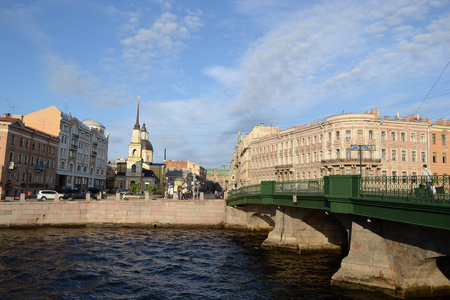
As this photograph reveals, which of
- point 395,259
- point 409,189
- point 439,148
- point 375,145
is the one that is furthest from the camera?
point 439,148

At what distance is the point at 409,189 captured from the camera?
42.0 feet

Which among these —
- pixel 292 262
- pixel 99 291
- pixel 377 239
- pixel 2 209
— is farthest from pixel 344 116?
pixel 2 209

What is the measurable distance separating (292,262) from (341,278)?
6.60 m

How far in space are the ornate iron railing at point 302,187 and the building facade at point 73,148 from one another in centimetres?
5459

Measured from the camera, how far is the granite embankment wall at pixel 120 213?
37.9 metres

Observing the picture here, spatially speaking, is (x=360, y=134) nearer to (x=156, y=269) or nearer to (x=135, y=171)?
(x=156, y=269)

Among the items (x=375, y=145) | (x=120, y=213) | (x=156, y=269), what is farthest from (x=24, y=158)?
(x=375, y=145)

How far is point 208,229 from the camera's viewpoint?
3953 centimetres

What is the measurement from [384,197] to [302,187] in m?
8.92

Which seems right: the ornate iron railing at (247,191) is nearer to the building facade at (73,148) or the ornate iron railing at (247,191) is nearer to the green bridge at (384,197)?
the green bridge at (384,197)

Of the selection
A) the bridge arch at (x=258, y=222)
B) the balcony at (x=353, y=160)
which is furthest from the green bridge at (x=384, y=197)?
the balcony at (x=353, y=160)

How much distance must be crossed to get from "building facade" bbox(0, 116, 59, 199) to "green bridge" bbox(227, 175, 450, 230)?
4508 centimetres

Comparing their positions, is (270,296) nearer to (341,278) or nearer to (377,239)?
(341,278)

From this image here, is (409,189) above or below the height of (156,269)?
above
